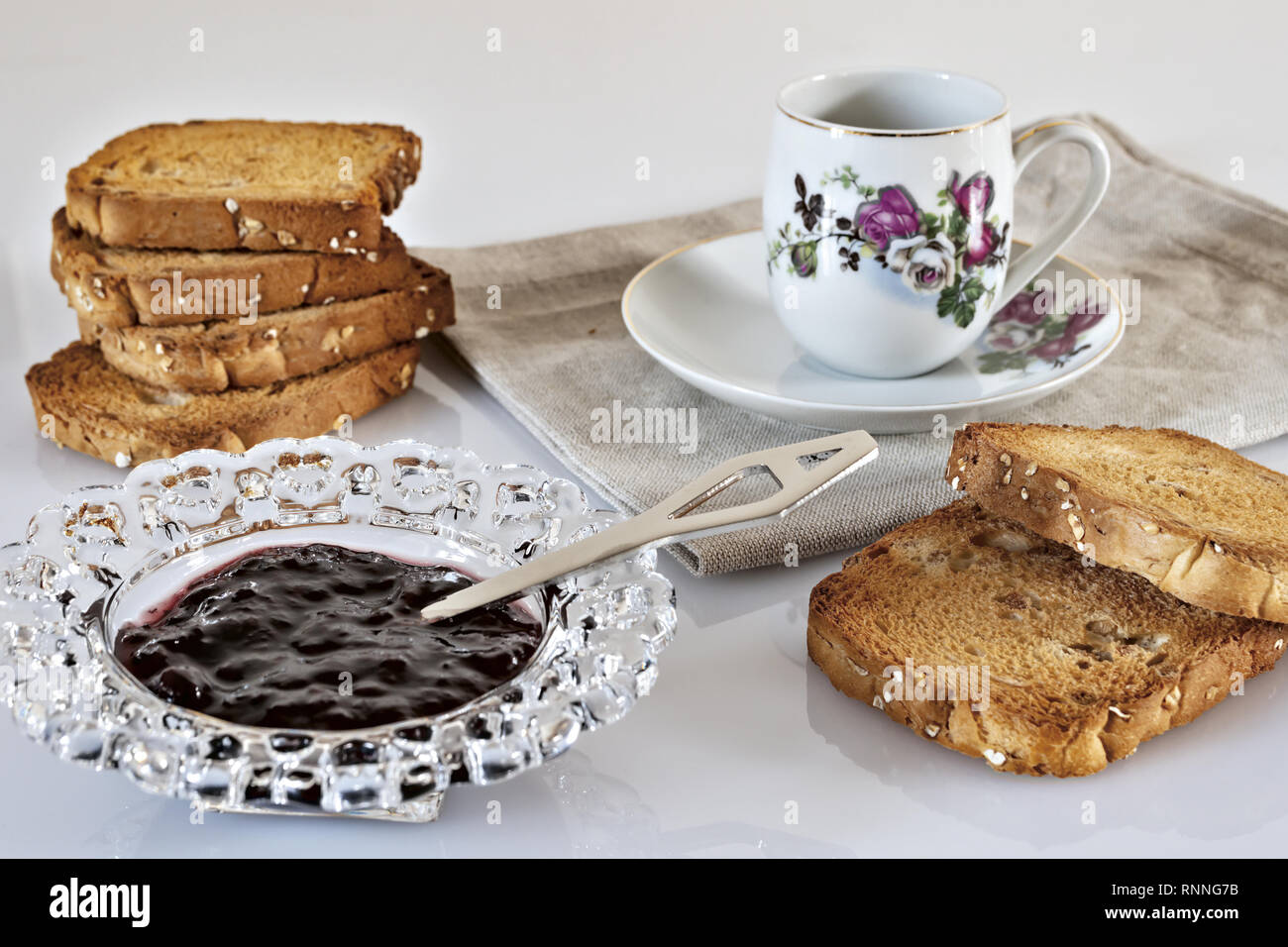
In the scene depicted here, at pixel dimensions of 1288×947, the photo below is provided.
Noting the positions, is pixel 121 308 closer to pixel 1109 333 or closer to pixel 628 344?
pixel 628 344

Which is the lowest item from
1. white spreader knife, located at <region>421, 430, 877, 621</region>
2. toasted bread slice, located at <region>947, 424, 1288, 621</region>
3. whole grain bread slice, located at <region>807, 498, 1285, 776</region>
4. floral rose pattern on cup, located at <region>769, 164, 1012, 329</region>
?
whole grain bread slice, located at <region>807, 498, 1285, 776</region>

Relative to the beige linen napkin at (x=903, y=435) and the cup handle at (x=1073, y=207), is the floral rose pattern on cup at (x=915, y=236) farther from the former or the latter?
the beige linen napkin at (x=903, y=435)

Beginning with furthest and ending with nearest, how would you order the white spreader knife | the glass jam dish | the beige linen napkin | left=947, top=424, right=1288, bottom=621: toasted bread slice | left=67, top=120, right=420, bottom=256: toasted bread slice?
left=67, top=120, right=420, bottom=256: toasted bread slice < the beige linen napkin < left=947, top=424, right=1288, bottom=621: toasted bread slice < the white spreader knife < the glass jam dish

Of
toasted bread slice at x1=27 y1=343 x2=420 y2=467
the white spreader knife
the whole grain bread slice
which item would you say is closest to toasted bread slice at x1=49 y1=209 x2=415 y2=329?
toasted bread slice at x1=27 y1=343 x2=420 y2=467

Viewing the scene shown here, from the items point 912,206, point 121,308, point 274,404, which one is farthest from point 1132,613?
point 121,308

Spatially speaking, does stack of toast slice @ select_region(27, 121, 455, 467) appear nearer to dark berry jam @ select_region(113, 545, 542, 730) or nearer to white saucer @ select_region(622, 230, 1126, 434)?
white saucer @ select_region(622, 230, 1126, 434)
